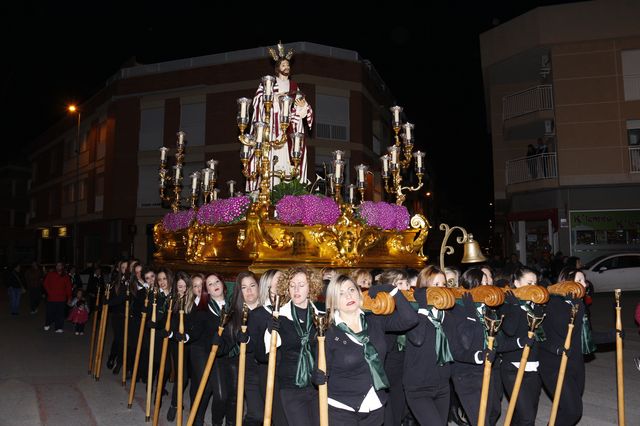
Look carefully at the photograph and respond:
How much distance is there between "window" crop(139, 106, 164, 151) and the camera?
29.0 metres

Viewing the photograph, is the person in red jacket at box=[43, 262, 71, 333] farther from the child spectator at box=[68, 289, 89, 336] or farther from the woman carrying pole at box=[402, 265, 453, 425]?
the woman carrying pole at box=[402, 265, 453, 425]

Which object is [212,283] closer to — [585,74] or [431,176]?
[585,74]

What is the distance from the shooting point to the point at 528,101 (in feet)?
76.3

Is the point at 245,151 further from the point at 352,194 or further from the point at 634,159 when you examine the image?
the point at 634,159

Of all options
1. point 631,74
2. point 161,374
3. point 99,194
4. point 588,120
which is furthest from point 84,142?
point 161,374

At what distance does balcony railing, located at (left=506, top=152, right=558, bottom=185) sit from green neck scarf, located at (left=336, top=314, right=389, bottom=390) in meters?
20.1

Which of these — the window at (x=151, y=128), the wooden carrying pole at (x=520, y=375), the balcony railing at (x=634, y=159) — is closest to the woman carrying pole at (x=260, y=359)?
the wooden carrying pole at (x=520, y=375)

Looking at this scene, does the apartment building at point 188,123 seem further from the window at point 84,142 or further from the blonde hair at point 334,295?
the blonde hair at point 334,295

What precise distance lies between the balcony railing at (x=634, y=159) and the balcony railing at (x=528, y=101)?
3.51m

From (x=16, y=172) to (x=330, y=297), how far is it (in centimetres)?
5409

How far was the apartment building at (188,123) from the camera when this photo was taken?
2677cm

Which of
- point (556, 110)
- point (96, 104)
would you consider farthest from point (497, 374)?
point (96, 104)

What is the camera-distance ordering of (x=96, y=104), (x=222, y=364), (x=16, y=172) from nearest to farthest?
(x=222, y=364) < (x=96, y=104) < (x=16, y=172)

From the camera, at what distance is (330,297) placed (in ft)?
12.1
